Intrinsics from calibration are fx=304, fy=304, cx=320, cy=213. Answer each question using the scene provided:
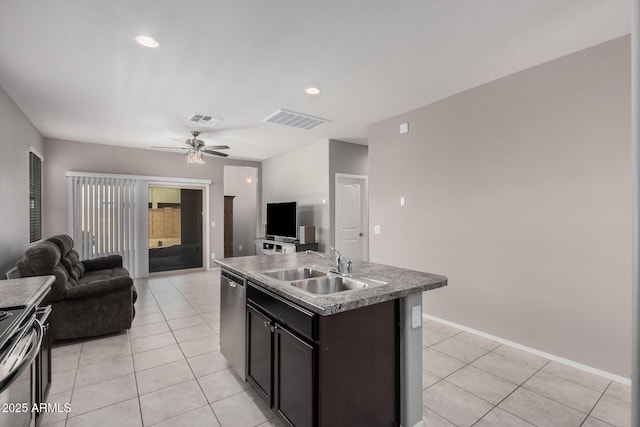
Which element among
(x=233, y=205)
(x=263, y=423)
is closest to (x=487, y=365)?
(x=263, y=423)

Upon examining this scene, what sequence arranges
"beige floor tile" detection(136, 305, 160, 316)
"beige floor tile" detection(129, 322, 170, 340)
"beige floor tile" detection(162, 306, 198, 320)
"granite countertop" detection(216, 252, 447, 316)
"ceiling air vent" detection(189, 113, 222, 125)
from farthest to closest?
Answer: "ceiling air vent" detection(189, 113, 222, 125), "beige floor tile" detection(136, 305, 160, 316), "beige floor tile" detection(162, 306, 198, 320), "beige floor tile" detection(129, 322, 170, 340), "granite countertop" detection(216, 252, 447, 316)

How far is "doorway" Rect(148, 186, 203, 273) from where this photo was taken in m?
8.16

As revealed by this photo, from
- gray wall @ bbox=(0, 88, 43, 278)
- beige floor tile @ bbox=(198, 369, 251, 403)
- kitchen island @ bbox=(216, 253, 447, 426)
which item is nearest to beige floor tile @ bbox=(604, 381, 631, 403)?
kitchen island @ bbox=(216, 253, 447, 426)

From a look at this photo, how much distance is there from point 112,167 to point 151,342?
14.4 feet

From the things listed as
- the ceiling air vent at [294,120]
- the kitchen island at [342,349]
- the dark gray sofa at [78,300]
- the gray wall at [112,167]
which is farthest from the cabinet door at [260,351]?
the gray wall at [112,167]

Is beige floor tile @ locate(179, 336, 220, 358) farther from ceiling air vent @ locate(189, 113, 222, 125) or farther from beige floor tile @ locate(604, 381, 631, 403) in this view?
beige floor tile @ locate(604, 381, 631, 403)

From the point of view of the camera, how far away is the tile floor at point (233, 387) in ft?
6.64

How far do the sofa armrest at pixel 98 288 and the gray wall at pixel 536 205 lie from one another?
3461 millimetres

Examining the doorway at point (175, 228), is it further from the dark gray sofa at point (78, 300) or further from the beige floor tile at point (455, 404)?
the beige floor tile at point (455, 404)

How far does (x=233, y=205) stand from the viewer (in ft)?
28.1

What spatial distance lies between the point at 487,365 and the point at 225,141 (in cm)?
528

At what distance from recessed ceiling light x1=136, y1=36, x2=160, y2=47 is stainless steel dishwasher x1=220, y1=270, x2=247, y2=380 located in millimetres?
1951

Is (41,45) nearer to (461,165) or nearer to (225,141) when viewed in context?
(225,141)

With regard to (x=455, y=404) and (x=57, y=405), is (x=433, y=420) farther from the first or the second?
(x=57, y=405)
